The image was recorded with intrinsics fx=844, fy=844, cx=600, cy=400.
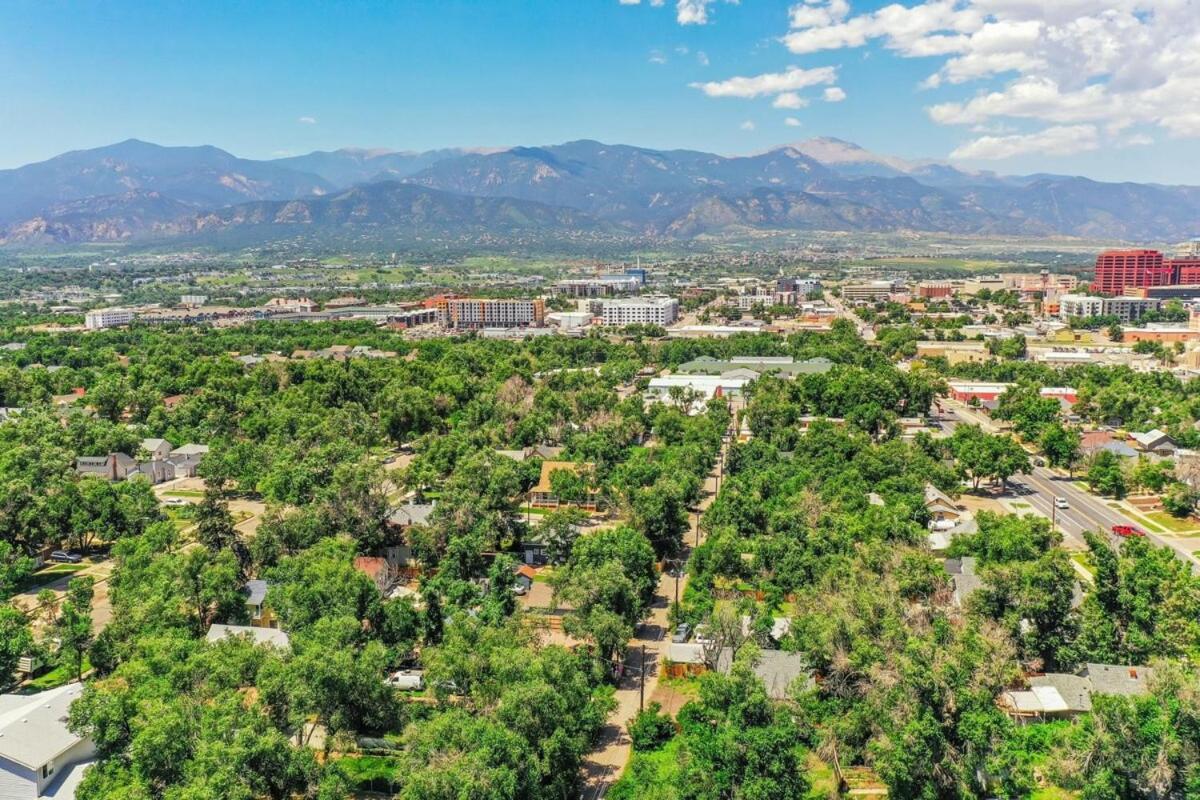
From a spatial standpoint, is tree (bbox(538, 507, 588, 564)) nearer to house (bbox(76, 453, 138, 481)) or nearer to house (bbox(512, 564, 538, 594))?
house (bbox(512, 564, 538, 594))

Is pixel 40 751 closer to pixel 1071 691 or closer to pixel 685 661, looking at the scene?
pixel 685 661

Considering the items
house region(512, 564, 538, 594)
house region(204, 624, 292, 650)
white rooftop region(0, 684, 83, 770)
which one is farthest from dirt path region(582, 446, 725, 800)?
white rooftop region(0, 684, 83, 770)

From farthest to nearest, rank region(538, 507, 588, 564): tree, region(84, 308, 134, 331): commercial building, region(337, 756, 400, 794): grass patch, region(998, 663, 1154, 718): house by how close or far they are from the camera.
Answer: region(84, 308, 134, 331): commercial building → region(538, 507, 588, 564): tree → region(998, 663, 1154, 718): house → region(337, 756, 400, 794): grass patch

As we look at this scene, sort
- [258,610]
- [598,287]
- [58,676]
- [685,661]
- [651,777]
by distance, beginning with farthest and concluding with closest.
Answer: [598,287], [258,610], [58,676], [685,661], [651,777]

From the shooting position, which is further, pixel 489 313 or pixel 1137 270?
pixel 1137 270

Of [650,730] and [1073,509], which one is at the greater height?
[650,730]

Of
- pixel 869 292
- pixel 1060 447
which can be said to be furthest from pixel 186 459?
pixel 869 292

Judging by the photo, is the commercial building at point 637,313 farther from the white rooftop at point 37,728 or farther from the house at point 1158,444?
the white rooftop at point 37,728
